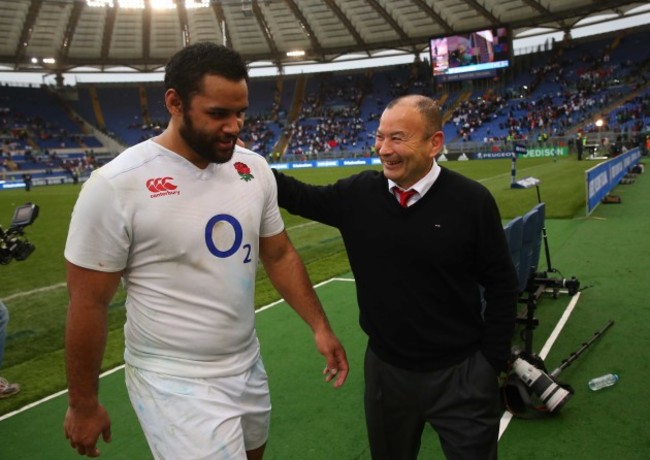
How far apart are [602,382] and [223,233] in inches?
150

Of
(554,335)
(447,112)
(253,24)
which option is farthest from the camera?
(447,112)

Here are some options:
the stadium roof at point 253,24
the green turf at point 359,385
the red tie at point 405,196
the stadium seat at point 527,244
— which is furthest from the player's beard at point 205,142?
the stadium roof at point 253,24

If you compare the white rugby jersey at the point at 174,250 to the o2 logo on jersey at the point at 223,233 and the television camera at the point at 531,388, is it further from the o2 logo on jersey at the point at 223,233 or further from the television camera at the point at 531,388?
the television camera at the point at 531,388

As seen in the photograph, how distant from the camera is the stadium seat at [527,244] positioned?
6.07 m

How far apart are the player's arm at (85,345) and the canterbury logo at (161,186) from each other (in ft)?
1.19

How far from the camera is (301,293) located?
9.43 feet

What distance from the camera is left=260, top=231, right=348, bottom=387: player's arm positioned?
9.26 ft

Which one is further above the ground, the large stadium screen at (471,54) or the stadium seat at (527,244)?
the large stadium screen at (471,54)

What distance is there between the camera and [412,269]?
102 inches

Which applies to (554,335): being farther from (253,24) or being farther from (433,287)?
(253,24)

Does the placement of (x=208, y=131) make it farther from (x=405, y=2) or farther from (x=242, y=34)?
(x=242, y=34)

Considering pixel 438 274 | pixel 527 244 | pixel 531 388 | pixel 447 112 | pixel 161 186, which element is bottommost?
pixel 531 388

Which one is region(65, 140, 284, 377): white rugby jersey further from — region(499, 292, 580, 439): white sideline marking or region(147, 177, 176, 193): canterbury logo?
region(499, 292, 580, 439): white sideline marking

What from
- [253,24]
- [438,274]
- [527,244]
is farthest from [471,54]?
[438,274]
